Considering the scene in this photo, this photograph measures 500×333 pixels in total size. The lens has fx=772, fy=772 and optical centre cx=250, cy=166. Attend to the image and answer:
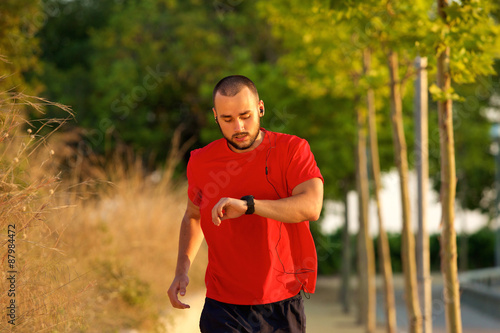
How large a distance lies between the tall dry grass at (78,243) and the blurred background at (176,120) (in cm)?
Answer: 2

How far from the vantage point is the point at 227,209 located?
9.93 feet

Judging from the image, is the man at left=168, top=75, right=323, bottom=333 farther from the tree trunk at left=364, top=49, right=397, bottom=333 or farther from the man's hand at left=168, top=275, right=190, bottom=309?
the tree trunk at left=364, top=49, right=397, bottom=333


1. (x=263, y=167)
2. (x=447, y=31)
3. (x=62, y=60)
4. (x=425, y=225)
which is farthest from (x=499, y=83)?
(x=263, y=167)

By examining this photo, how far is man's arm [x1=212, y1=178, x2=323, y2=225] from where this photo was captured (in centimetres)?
302

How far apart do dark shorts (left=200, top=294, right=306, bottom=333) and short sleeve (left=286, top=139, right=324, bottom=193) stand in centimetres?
54

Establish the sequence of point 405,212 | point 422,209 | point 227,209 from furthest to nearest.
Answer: point 405,212, point 422,209, point 227,209

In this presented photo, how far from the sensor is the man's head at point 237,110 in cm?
329

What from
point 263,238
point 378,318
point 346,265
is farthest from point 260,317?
point 346,265

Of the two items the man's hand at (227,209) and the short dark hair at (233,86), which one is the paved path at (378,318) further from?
the man's hand at (227,209)

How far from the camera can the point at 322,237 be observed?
92.5 feet

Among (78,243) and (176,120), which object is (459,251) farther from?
(78,243)

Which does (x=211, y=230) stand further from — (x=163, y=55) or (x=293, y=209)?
(x=163, y=55)

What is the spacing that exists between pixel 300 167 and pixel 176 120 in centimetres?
2536

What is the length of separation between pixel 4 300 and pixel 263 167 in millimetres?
1494
